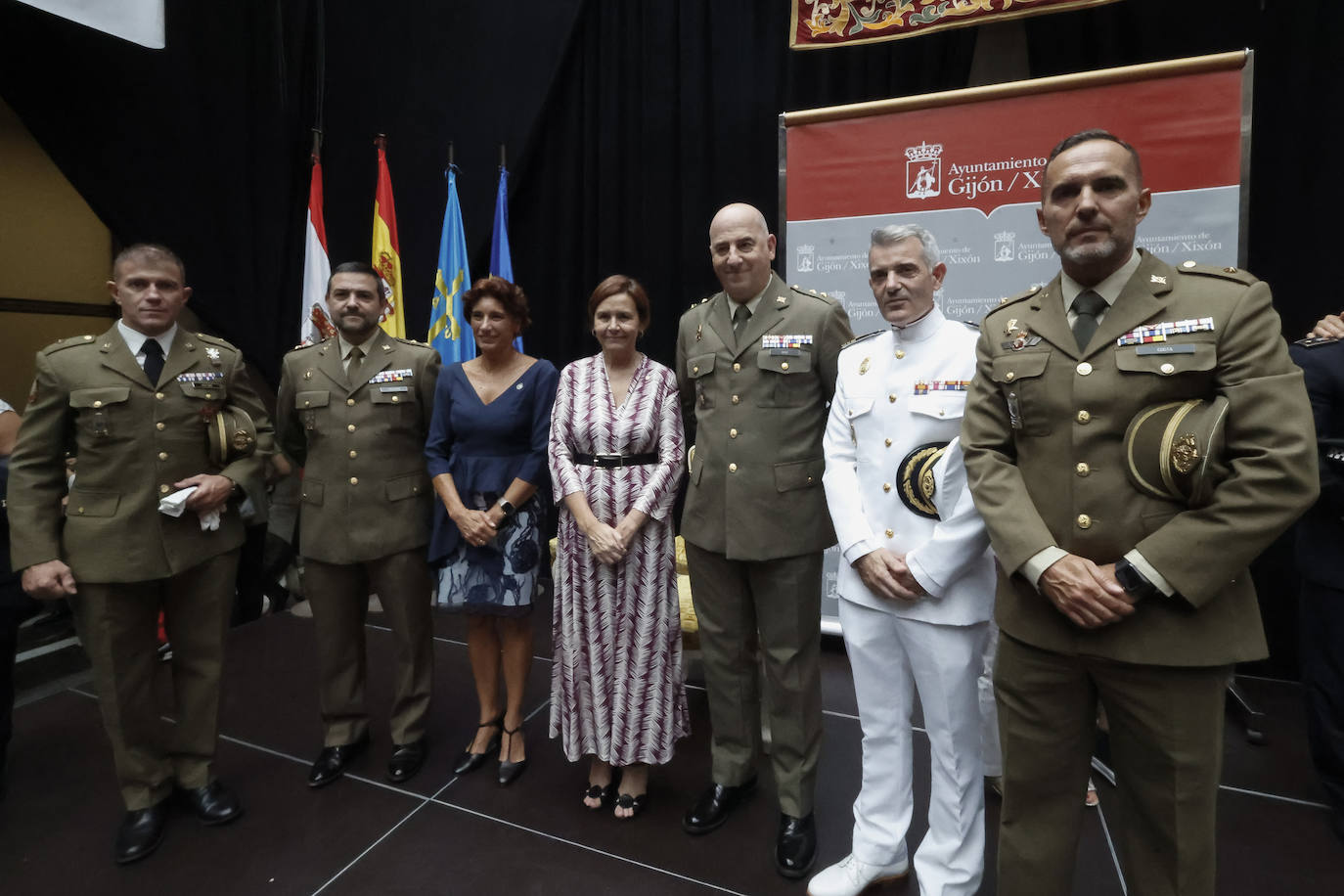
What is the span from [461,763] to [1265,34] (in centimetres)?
430

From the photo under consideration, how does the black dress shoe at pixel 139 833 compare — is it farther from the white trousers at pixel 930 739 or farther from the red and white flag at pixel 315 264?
the red and white flag at pixel 315 264

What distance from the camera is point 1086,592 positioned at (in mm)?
1247

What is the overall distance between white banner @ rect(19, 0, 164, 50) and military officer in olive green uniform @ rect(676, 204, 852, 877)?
9.83 feet

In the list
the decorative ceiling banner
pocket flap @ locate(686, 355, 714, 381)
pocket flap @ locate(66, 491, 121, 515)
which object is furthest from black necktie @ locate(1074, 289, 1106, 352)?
pocket flap @ locate(66, 491, 121, 515)

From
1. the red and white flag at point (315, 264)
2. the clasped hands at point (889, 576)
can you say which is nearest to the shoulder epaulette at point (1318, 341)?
the clasped hands at point (889, 576)

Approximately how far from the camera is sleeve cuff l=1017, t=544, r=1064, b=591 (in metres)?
1.30

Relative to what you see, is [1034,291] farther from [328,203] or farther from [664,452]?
[328,203]

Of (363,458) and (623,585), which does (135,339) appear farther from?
(623,585)

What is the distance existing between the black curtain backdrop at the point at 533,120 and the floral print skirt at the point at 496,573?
2.18m

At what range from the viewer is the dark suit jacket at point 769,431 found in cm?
194

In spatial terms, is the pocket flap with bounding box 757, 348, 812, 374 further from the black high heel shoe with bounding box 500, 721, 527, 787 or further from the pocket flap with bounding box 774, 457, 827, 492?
the black high heel shoe with bounding box 500, 721, 527, 787

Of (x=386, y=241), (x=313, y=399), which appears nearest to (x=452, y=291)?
(x=386, y=241)

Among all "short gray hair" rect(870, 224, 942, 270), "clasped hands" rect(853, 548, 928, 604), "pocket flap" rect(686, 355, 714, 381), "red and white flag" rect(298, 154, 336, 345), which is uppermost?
"red and white flag" rect(298, 154, 336, 345)

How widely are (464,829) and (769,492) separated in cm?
136
